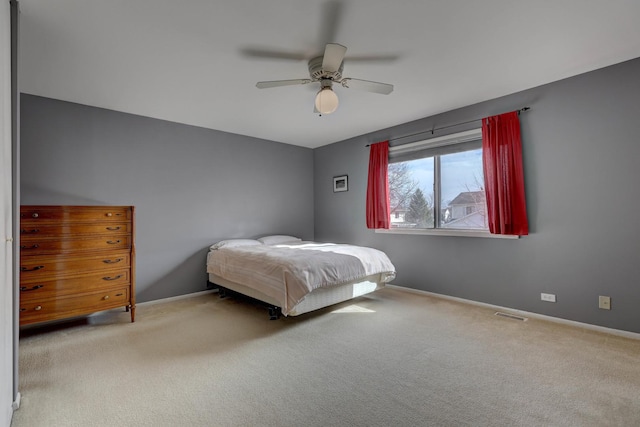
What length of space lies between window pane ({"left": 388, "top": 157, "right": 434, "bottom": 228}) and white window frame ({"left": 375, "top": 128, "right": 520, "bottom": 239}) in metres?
0.13

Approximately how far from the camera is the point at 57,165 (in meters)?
3.32

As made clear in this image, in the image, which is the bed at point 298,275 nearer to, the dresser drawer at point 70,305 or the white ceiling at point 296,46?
the dresser drawer at point 70,305

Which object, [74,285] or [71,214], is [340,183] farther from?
[74,285]

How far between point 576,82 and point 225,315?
4.47 m

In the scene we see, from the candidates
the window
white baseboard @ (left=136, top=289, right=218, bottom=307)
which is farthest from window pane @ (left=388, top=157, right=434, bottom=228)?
white baseboard @ (left=136, top=289, right=218, bottom=307)

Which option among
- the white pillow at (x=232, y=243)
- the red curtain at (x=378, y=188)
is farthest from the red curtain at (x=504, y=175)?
the white pillow at (x=232, y=243)

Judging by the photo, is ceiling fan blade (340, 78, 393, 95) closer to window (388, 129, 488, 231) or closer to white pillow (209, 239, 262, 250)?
window (388, 129, 488, 231)

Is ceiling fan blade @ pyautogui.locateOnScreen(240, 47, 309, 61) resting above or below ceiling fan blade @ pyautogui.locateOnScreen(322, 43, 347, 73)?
above

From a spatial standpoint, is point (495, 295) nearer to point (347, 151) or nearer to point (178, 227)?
point (347, 151)

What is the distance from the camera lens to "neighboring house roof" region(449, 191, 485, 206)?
12.4 ft

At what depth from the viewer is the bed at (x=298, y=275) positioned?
115 inches

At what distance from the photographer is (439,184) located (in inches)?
164

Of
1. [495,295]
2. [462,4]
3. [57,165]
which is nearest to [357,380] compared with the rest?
[495,295]

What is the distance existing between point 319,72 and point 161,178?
2.71 metres
